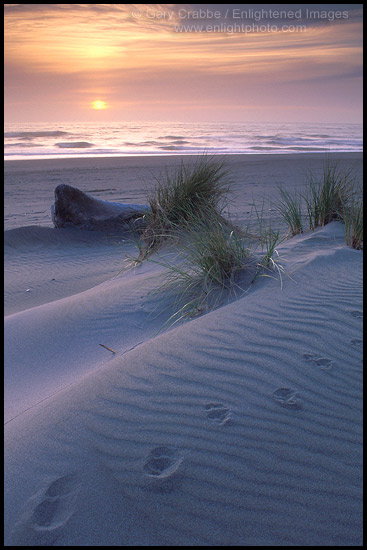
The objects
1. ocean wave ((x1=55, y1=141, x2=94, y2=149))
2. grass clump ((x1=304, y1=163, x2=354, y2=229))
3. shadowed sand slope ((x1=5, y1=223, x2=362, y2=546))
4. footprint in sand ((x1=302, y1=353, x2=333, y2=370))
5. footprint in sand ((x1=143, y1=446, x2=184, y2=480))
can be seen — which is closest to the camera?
shadowed sand slope ((x1=5, y1=223, x2=362, y2=546))

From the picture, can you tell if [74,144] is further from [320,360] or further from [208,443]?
[208,443]

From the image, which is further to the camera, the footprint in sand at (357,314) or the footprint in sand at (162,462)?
the footprint in sand at (357,314)

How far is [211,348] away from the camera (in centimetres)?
258

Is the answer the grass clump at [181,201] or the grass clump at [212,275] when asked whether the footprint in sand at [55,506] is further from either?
the grass clump at [181,201]

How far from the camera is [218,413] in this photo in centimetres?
205

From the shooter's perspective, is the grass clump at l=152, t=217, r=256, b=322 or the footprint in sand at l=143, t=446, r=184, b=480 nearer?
the footprint in sand at l=143, t=446, r=184, b=480

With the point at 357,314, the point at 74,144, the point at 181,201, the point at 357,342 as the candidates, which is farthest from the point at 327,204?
the point at 74,144

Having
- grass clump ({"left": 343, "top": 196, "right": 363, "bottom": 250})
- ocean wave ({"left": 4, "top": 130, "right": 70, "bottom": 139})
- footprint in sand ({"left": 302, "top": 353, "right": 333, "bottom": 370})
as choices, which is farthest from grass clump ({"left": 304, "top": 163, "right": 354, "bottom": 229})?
ocean wave ({"left": 4, "top": 130, "right": 70, "bottom": 139})

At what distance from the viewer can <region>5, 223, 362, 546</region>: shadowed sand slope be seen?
1.59 m

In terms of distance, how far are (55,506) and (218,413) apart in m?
0.80

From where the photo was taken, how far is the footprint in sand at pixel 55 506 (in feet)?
5.32

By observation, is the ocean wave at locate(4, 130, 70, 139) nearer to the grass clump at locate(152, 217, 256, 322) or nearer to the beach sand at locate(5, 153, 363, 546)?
the grass clump at locate(152, 217, 256, 322)

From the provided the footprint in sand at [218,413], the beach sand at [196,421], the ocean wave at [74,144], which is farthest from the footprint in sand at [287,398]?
the ocean wave at [74,144]

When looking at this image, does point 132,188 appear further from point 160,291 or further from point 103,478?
point 103,478
